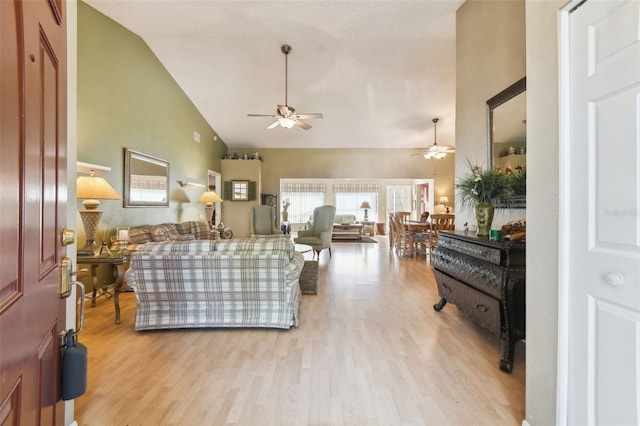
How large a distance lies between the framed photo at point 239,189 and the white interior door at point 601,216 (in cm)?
743

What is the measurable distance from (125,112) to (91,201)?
1625 mm

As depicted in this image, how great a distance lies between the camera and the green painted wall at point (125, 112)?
329cm

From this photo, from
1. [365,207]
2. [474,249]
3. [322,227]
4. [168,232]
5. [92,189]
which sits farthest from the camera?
[365,207]

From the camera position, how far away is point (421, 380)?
178cm

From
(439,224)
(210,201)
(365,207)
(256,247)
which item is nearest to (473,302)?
(256,247)

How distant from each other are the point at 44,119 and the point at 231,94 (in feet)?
18.2

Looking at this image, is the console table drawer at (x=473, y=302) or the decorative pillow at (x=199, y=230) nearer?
the console table drawer at (x=473, y=302)

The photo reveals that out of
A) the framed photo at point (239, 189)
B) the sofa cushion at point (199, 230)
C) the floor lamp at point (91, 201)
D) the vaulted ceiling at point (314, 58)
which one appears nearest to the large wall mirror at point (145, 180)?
the sofa cushion at point (199, 230)

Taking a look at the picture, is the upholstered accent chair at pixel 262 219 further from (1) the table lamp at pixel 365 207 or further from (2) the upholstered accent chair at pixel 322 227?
(1) the table lamp at pixel 365 207

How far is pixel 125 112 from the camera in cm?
395

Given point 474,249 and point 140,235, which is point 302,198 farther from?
point 474,249

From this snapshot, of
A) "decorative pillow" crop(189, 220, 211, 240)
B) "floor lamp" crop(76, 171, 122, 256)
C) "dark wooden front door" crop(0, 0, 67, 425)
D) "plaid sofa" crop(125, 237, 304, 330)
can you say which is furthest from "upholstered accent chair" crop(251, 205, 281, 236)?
"dark wooden front door" crop(0, 0, 67, 425)

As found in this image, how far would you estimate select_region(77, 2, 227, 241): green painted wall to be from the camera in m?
3.29

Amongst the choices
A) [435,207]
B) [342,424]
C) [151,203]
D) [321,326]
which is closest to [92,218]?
[151,203]
